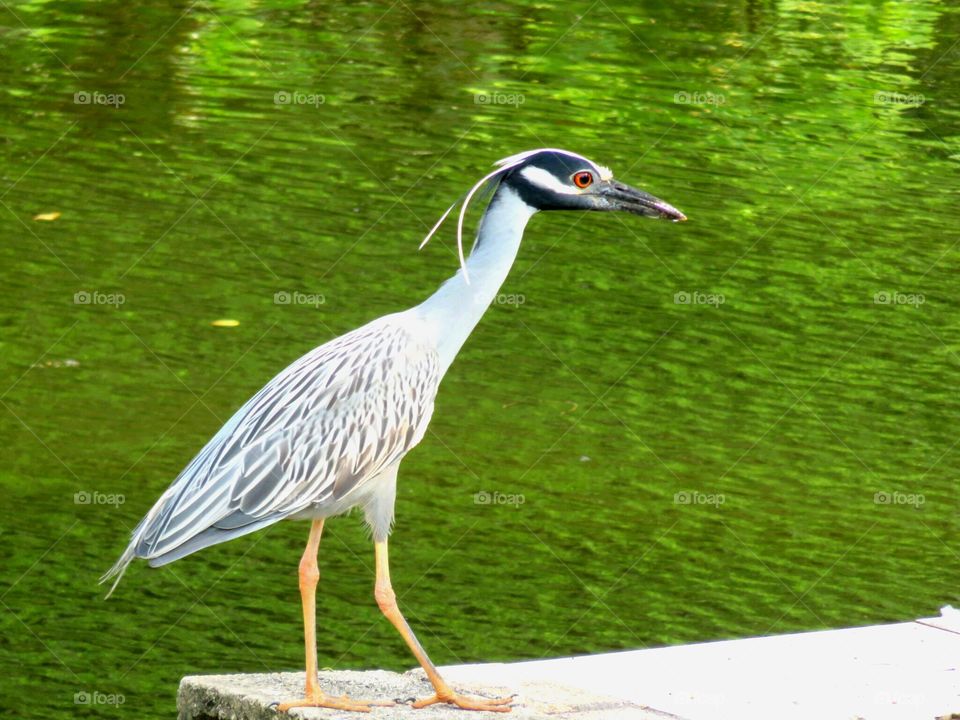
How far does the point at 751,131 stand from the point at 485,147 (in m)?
3.43

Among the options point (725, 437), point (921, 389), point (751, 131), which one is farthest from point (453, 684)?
point (751, 131)

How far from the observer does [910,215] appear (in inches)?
635

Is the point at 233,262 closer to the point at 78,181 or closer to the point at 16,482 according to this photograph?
the point at 78,181

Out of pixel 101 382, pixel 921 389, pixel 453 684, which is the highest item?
pixel 453 684
